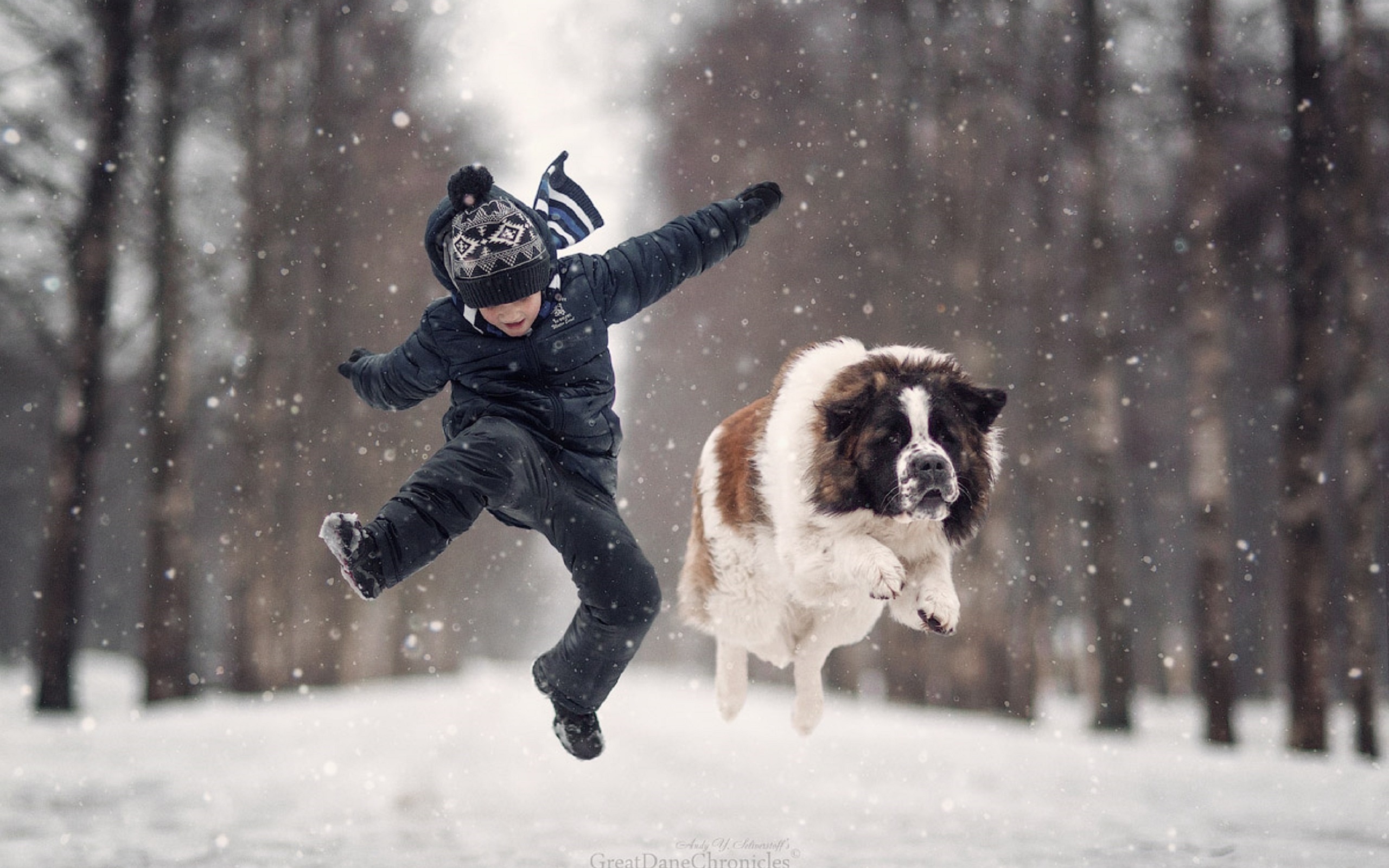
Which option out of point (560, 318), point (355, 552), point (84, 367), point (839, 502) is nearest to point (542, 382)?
point (560, 318)

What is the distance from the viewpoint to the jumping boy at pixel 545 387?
2988mm

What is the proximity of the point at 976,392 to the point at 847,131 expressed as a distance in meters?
9.31

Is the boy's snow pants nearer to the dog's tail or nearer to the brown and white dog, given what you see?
the brown and white dog

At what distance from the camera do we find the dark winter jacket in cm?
321

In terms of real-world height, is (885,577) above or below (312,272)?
below

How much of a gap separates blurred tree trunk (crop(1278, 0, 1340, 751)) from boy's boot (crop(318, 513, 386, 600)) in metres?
8.69

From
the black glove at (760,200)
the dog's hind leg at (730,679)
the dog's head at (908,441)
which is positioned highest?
the black glove at (760,200)

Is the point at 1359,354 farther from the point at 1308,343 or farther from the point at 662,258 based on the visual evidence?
the point at 662,258

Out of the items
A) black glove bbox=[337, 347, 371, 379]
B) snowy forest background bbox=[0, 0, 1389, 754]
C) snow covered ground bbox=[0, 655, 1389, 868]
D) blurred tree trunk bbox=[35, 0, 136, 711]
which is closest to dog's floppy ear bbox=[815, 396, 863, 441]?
black glove bbox=[337, 347, 371, 379]

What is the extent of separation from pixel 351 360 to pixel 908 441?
1.74 meters

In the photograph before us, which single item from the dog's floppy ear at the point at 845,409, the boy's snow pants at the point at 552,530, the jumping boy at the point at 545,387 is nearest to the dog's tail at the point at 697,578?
the boy's snow pants at the point at 552,530

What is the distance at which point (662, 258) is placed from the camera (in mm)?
3453

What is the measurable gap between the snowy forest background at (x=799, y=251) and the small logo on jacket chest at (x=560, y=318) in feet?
11.6

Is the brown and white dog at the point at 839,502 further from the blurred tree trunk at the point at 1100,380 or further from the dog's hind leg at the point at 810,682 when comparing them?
the blurred tree trunk at the point at 1100,380
